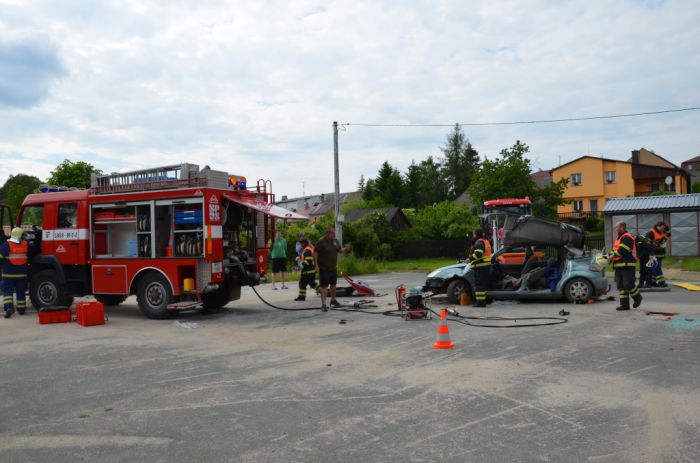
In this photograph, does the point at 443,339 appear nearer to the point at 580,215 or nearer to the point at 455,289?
the point at 455,289

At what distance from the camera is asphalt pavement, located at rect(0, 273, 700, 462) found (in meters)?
4.21

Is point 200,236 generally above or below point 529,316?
above

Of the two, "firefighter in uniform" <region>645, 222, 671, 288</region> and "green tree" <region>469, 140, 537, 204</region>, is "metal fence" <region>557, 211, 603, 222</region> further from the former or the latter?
"firefighter in uniform" <region>645, 222, 671, 288</region>

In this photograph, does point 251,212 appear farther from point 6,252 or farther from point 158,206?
point 6,252

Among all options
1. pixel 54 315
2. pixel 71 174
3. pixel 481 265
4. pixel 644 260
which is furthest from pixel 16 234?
pixel 71 174

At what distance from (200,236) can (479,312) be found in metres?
5.53

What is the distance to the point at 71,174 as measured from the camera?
31.4 metres

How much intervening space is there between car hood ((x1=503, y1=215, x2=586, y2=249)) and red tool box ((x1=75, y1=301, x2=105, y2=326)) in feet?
26.8

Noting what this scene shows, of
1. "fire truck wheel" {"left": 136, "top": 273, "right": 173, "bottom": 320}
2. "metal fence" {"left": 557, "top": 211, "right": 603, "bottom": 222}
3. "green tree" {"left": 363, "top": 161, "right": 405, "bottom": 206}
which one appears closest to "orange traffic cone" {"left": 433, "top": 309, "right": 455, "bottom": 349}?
"fire truck wheel" {"left": 136, "top": 273, "right": 173, "bottom": 320}

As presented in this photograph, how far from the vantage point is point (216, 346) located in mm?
8289

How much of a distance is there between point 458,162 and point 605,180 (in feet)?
97.8

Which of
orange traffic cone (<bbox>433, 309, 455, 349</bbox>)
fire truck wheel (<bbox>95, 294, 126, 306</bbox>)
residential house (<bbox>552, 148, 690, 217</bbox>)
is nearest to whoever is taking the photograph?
orange traffic cone (<bbox>433, 309, 455, 349</bbox>)

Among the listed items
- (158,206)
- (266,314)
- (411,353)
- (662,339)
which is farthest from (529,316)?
(158,206)

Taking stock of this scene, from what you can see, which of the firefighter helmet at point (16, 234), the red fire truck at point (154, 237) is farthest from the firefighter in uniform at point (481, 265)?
the firefighter helmet at point (16, 234)
